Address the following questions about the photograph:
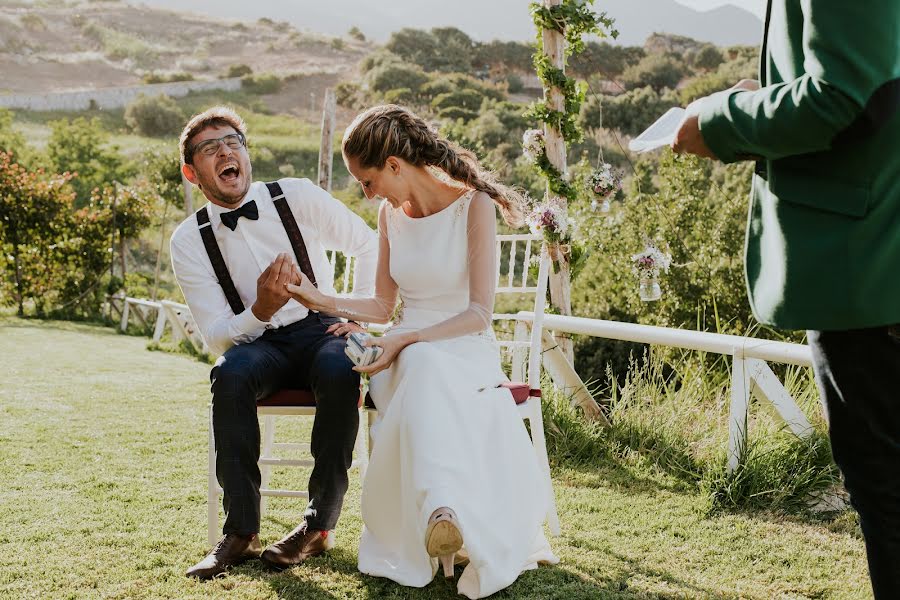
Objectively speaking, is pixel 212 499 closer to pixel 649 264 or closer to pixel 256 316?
pixel 256 316

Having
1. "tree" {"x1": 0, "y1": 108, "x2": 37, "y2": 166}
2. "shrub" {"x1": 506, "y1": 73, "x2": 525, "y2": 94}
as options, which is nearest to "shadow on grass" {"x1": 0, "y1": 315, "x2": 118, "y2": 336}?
"tree" {"x1": 0, "y1": 108, "x2": 37, "y2": 166}

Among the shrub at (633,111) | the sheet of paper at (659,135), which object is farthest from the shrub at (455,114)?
the sheet of paper at (659,135)

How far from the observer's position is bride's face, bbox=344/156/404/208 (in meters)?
2.77

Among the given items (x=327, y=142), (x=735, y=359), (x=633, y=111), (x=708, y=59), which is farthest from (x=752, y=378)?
(x=708, y=59)

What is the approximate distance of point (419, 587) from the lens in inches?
99.3

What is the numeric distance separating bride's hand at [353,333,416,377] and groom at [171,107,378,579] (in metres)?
0.16

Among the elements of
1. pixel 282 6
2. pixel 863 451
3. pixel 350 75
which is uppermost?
pixel 282 6

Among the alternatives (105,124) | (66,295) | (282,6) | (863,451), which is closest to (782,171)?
(863,451)

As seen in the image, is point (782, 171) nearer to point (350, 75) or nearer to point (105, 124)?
point (105, 124)

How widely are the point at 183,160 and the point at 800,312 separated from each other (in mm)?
2330

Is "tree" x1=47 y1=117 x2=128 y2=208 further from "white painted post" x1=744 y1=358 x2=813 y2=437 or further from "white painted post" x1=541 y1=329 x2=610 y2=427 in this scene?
"white painted post" x1=744 y1=358 x2=813 y2=437

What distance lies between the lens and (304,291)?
9.26ft

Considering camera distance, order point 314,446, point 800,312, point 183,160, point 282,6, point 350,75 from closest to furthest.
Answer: point 800,312 < point 314,446 < point 183,160 < point 350,75 < point 282,6

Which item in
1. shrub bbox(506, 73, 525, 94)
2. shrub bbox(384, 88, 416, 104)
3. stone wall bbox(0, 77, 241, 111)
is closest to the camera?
shrub bbox(384, 88, 416, 104)
